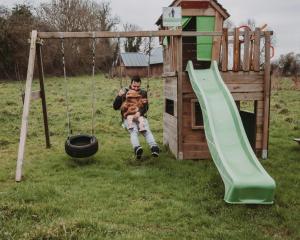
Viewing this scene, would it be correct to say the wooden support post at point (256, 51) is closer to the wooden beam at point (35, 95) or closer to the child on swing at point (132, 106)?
the child on swing at point (132, 106)

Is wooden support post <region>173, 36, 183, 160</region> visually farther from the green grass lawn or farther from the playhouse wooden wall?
the green grass lawn

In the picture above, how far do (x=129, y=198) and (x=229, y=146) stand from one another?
1931 millimetres

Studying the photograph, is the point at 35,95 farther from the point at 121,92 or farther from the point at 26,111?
the point at 121,92

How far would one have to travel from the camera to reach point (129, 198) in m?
6.40

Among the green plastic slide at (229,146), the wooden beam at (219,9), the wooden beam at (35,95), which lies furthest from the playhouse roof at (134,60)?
the green plastic slide at (229,146)

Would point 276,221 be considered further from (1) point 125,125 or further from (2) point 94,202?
(1) point 125,125

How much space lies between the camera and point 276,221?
5.41 meters

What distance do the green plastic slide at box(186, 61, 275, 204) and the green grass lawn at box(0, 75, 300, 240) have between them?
25 cm

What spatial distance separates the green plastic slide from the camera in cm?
570

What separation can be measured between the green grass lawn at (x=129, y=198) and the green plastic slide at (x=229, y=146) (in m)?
0.25

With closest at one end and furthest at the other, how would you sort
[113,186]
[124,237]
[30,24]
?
[124,237]
[113,186]
[30,24]

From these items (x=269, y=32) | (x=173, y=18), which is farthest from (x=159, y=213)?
(x=269, y=32)

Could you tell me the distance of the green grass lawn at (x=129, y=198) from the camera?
4992 millimetres

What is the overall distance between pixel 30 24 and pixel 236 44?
28.3 meters
